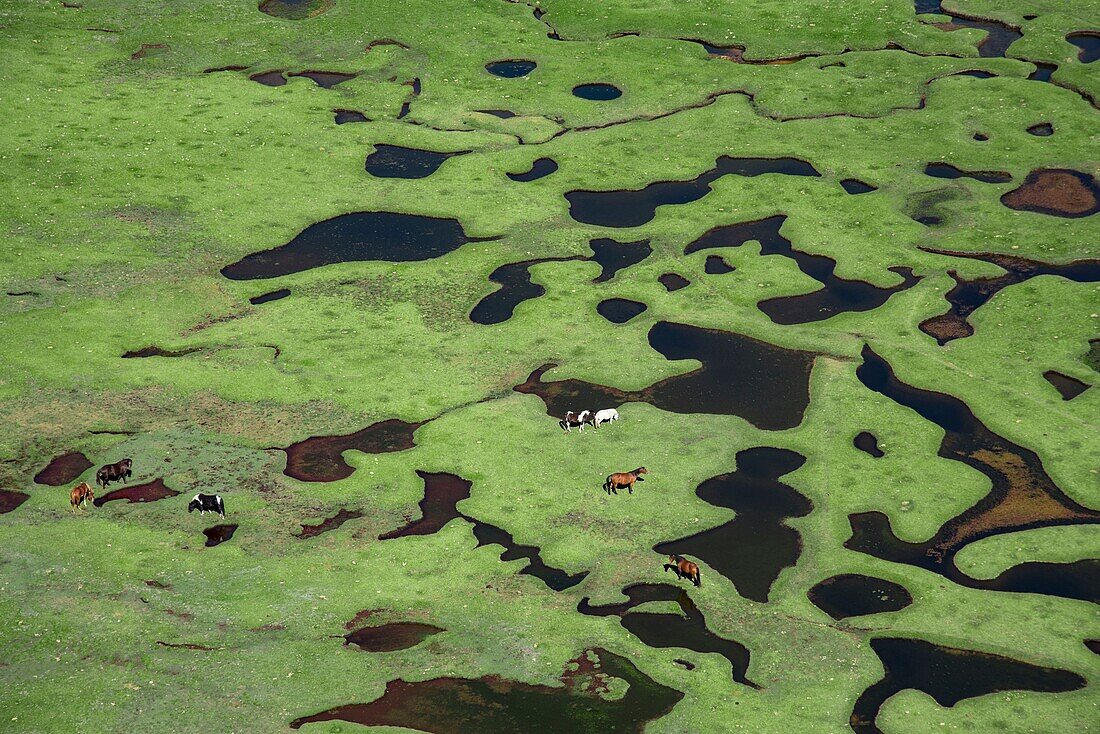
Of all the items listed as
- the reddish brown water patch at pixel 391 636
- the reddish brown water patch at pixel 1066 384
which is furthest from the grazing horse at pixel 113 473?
the reddish brown water patch at pixel 1066 384

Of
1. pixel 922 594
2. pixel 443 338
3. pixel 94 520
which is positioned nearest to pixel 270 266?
pixel 443 338

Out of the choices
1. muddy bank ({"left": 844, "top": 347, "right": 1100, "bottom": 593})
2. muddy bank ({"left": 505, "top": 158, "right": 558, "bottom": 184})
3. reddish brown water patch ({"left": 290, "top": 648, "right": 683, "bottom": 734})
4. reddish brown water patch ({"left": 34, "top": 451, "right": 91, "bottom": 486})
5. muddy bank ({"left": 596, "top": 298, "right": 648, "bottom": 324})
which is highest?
muddy bank ({"left": 505, "top": 158, "right": 558, "bottom": 184})

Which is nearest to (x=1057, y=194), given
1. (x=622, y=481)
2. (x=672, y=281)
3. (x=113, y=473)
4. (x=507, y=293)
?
(x=672, y=281)

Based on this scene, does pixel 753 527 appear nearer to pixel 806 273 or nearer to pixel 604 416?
pixel 604 416

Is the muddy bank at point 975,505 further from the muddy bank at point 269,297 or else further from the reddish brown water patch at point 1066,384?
the muddy bank at point 269,297

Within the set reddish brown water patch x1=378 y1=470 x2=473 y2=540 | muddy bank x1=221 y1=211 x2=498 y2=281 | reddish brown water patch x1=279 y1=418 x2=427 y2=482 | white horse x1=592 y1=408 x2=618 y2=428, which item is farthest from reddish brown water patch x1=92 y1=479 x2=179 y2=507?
muddy bank x1=221 y1=211 x2=498 y2=281

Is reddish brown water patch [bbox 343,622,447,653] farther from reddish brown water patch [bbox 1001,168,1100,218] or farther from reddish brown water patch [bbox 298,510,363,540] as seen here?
reddish brown water patch [bbox 1001,168,1100,218]

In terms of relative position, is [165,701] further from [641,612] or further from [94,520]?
[641,612]
